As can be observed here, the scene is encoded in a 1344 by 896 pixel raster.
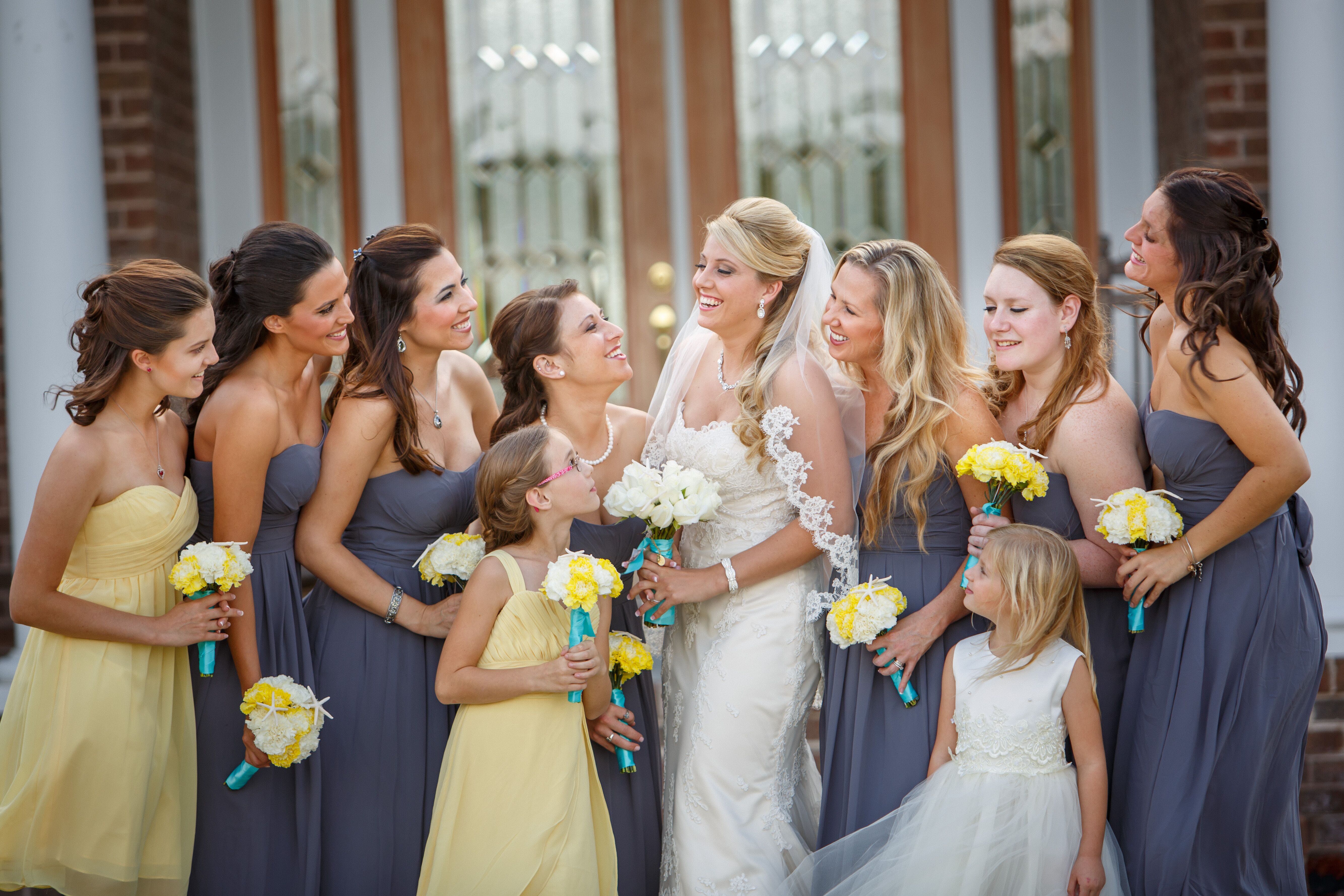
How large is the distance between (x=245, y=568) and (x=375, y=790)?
846 millimetres

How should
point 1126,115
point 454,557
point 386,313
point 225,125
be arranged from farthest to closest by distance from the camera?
point 225,125
point 1126,115
point 386,313
point 454,557

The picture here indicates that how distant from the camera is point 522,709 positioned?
3027 mm

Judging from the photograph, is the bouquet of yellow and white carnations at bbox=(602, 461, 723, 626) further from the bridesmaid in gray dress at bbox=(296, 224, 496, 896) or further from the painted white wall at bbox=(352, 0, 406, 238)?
the painted white wall at bbox=(352, 0, 406, 238)

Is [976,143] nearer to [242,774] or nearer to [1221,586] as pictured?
[1221,586]

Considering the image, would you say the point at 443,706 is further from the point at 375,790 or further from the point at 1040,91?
the point at 1040,91

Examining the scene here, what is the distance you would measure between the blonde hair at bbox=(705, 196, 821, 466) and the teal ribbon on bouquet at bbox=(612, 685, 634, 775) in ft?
2.87

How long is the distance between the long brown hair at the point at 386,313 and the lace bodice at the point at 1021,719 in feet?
5.76

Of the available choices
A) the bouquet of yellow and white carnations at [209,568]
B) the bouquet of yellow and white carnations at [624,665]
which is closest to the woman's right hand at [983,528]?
the bouquet of yellow and white carnations at [624,665]

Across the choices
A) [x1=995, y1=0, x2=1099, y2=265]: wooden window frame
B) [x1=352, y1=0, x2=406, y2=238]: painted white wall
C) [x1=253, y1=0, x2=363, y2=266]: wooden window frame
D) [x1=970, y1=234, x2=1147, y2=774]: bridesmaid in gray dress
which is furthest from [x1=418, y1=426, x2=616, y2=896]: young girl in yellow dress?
[x1=995, y1=0, x2=1099, y2=265]: wooden window frame

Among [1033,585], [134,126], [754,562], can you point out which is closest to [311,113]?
[134,126]

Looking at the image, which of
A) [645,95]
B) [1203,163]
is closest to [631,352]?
[645,95]

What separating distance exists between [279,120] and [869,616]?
4.75 meters

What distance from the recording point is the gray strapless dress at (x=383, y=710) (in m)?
3.37

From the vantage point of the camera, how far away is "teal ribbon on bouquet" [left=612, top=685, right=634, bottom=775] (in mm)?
3270
